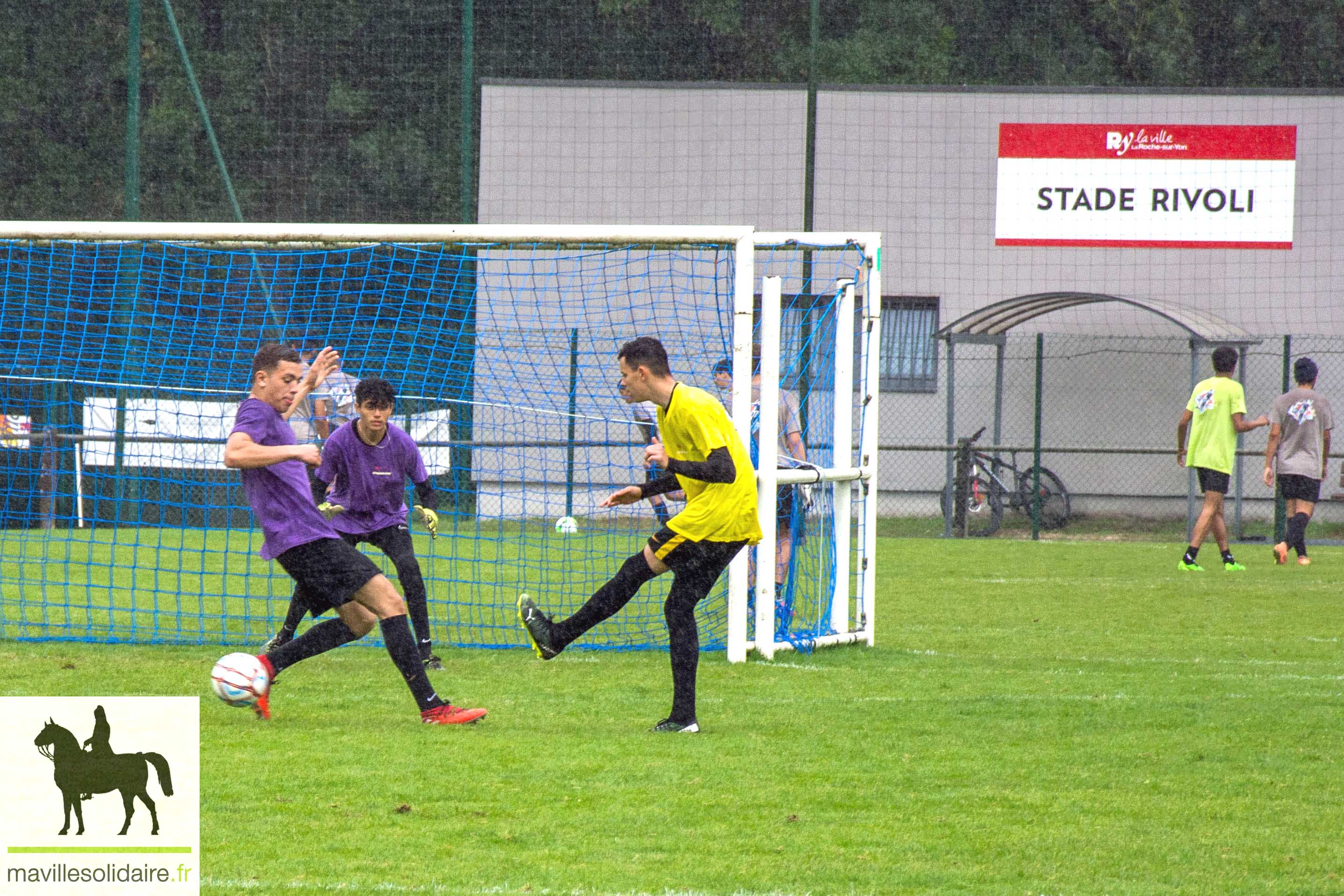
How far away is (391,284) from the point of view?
1684 cm

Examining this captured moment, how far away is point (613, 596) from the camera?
659cm

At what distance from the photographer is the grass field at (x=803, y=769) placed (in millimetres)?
4414

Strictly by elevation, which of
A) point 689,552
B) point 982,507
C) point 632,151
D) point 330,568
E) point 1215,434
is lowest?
point 982,507

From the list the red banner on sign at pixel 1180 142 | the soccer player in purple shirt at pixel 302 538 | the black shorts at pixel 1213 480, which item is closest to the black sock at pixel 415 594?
the soccer player in purple shirt at pixel 302 538

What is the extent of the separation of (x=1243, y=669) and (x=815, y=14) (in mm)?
11337

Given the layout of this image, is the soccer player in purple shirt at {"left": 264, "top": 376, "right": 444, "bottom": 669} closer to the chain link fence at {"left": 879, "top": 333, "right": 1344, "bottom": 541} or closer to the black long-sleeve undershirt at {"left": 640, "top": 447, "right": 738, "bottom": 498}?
the black long-sleeve undershirt at {"left": 640, "top": 447, "right": 738, "bottom": 498}

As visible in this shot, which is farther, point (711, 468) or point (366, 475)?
point (366, 475)

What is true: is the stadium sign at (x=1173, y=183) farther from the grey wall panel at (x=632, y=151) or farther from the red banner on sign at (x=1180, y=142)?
the grey wall panel at (x=632, y=151)

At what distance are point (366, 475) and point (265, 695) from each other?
1.74m

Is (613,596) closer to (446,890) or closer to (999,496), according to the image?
(446,890)

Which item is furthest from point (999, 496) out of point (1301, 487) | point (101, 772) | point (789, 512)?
point (101, 772)

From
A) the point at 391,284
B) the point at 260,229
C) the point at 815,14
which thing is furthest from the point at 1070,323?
the point at 260,229

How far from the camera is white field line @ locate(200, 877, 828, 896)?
411 centimetres

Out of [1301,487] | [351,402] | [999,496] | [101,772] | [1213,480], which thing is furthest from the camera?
[999,496]
